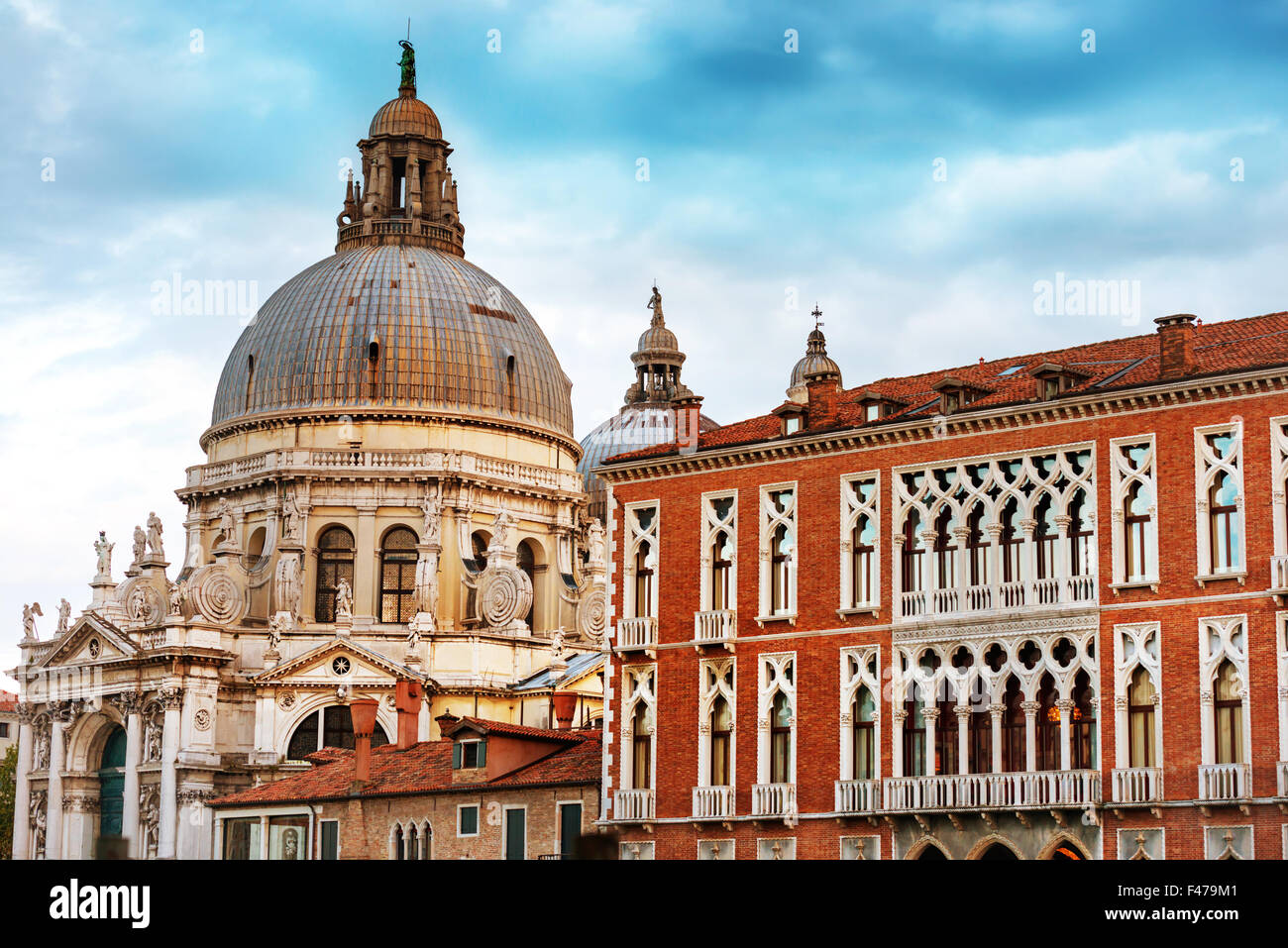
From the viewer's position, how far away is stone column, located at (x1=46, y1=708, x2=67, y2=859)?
3248 inches

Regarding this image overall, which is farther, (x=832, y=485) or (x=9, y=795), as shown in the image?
(x=9, y=795)

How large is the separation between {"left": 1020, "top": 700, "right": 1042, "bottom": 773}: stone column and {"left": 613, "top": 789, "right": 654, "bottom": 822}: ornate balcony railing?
848cm

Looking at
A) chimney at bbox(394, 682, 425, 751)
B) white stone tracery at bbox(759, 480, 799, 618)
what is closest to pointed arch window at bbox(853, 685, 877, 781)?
white stone tracery at bbox(759, 480, 799, 618)

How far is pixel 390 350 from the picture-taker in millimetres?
88938

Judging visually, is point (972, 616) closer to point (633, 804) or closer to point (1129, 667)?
point (1129, 667)

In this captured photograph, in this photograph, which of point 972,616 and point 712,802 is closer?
point 972,616

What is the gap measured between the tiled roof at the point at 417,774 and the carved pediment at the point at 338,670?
16.1 meters

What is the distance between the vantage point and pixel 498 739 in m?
52.4

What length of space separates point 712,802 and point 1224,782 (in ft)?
36.3

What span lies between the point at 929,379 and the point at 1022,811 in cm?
1126

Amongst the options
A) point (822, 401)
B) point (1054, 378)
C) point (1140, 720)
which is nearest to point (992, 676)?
point (1140, 720)
